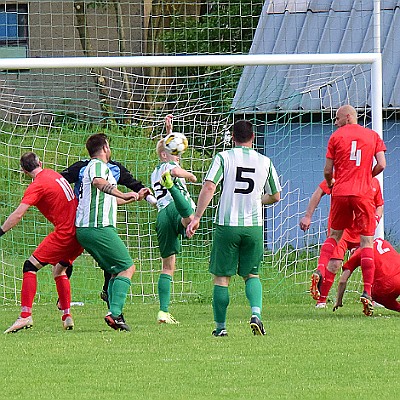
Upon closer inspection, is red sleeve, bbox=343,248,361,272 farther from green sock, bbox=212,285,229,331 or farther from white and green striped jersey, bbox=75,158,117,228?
white and green striped jersey, bbox=75,158,117,228

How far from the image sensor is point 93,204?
963 cm

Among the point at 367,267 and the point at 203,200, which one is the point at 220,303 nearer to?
the point at 203,200

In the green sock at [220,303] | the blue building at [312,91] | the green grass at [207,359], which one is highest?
the blue building at [312,91]

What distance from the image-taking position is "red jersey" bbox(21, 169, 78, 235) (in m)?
9.77

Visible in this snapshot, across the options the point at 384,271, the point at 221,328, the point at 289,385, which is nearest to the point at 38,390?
the point at 289,385

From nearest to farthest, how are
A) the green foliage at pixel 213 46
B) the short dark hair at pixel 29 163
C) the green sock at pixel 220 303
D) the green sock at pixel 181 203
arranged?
the green sock at pixel 220 303 → the green sock at pixel 181 203 → the short dark hair at pixel 29 163 → the green foliage at pixel 213 46

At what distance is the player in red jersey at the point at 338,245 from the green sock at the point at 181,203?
186 cm

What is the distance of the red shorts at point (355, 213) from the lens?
415 inches

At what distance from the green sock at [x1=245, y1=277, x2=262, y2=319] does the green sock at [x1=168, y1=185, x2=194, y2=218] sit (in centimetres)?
85

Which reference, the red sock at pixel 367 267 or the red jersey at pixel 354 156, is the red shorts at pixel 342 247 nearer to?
the red sock at pixel 367 267

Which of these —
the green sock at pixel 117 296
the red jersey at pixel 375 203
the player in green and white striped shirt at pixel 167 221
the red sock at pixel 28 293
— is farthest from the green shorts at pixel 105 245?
the red jersey at pixel 375 203

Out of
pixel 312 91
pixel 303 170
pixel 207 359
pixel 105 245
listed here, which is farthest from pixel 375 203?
pixel 303 170

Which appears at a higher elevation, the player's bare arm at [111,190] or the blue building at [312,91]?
the blue building at [312,91]

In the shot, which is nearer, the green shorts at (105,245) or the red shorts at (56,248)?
the green shorts at (105,245)
